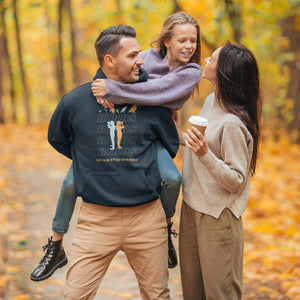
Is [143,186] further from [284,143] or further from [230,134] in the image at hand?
[284,143]

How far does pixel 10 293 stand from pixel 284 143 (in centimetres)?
1015

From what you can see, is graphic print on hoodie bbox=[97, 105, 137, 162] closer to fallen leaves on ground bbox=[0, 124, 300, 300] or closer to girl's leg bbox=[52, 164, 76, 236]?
girl's leg bbox=[52, 164, 76, 236]

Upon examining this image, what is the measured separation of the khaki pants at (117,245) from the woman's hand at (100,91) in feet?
2.08

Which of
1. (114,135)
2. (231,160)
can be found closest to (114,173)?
(114,135)

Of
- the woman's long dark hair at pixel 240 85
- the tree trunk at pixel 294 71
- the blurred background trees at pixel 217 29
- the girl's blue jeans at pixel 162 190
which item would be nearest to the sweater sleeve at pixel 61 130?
the girl's blue jeans at pixel 162 190

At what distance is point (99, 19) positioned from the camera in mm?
15219

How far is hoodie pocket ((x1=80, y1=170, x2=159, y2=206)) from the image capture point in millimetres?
2492

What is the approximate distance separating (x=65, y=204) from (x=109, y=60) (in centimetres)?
104

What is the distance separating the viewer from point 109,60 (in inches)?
101

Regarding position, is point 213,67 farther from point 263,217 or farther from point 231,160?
point 263,217

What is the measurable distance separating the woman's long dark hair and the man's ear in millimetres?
655

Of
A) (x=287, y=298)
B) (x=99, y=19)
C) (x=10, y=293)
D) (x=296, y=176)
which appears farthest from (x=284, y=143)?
(x=10, y=293)

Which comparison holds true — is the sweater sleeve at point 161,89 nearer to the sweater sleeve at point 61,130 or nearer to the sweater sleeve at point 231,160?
the sweater sleeve at point 61,130

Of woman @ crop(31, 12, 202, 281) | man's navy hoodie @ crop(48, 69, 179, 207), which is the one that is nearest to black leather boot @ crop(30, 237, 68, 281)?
woman @ crop(31, 12, 202, 281)
